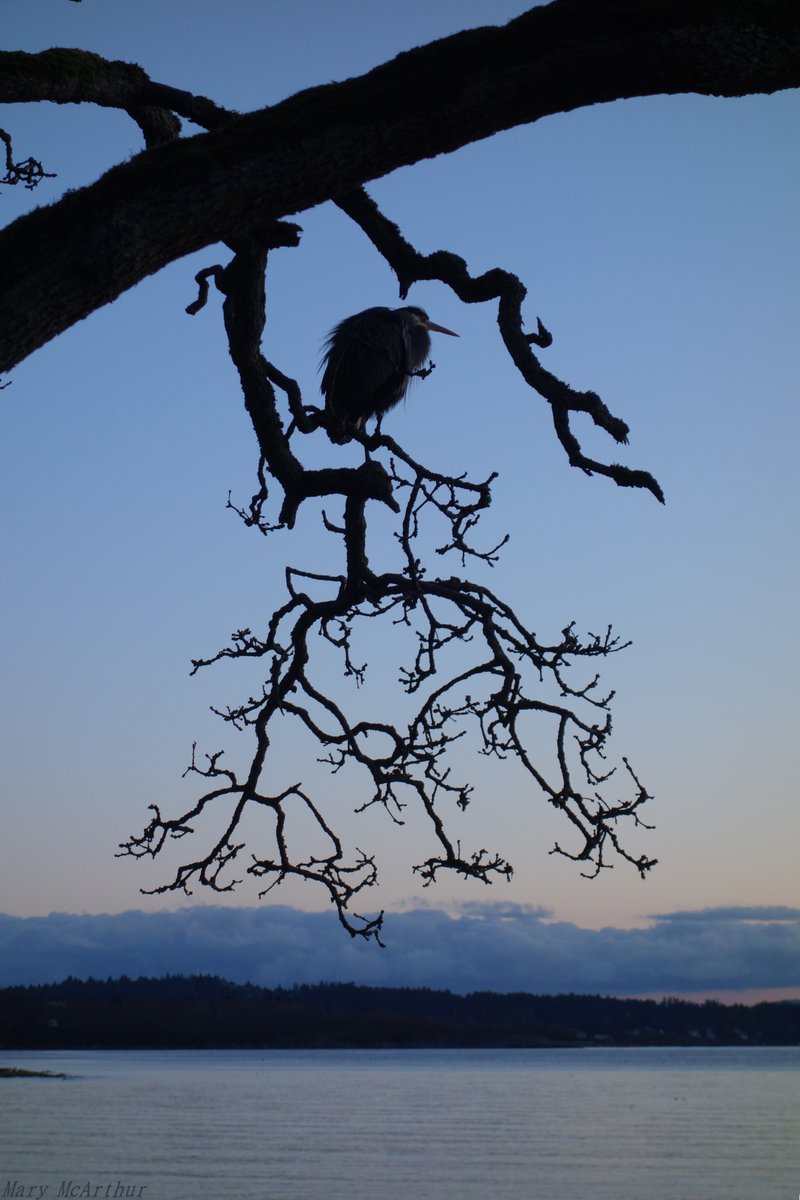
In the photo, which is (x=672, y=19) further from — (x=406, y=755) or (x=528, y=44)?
(x=406, y=755)

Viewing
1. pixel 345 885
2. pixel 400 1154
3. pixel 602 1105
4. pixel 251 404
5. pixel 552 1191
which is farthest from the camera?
pixel 602 1105

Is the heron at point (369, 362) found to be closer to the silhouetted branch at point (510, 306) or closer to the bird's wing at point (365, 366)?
the bird's wing at point (365, 366)

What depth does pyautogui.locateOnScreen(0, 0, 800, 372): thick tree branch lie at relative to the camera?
10.3 feet

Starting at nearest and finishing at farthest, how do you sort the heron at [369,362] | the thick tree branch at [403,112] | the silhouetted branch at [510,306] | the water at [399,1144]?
the thick tree branch at [403,112]
the silhouetted branch at [510,306]
the heron at [369,362]
the water at [399,1144]

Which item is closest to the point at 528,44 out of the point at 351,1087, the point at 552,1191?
the point at 552,1191

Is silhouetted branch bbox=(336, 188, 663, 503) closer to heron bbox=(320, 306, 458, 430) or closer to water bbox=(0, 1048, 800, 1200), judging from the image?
heron bbox=(320, 306, 458, 430)

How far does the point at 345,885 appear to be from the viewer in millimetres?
4898

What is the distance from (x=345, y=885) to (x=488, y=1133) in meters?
45.2

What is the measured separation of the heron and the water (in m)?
24.5

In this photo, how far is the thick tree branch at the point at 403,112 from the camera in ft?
10.3

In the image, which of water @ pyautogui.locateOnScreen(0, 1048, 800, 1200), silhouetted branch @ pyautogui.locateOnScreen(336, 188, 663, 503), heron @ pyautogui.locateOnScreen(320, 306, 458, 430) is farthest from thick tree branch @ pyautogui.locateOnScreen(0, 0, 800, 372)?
water @ pyautogui.locateOnScreen(0, 1048, 800, 1200)

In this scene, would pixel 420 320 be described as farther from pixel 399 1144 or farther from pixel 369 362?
pixel 399 1144

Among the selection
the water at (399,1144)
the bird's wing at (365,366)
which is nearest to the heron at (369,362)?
the bird's wing at (365,366)

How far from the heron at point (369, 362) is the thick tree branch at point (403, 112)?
448 cm
